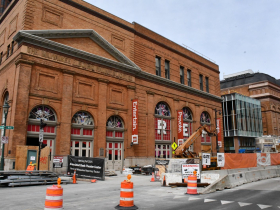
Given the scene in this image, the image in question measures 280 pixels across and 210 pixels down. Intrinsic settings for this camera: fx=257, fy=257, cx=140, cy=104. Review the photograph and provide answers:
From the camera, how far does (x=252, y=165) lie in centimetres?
2516

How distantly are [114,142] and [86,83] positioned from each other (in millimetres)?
7214

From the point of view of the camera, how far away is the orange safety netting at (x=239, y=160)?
22231 mm

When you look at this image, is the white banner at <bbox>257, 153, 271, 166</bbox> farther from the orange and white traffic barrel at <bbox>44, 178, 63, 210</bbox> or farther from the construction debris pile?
the orange and white traffic barrel at <bbox>44, 178, 63, 210</bbox>

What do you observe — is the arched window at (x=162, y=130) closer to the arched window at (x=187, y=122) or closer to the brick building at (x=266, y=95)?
the arched window at (x=187, y=122)

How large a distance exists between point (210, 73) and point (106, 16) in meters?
24.1

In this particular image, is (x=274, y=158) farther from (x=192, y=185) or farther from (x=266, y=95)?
(x=266, y=95)

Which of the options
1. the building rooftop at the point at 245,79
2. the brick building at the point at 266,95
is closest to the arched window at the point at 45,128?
the brick building at the point at 266,95

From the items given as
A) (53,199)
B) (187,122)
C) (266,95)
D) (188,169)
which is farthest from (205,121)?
(53,199)

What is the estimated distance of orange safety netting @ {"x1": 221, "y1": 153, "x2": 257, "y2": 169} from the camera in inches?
875

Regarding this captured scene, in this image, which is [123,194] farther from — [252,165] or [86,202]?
[252,165]

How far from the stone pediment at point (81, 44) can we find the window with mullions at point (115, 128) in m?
6.06

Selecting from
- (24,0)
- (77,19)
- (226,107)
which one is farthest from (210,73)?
(24,0)

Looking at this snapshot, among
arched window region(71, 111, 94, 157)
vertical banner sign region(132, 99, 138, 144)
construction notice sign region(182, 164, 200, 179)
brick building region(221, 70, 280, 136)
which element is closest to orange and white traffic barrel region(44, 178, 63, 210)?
construction notice sign region(182, 164, 200, 179)

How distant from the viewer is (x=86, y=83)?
26938 millimetres
